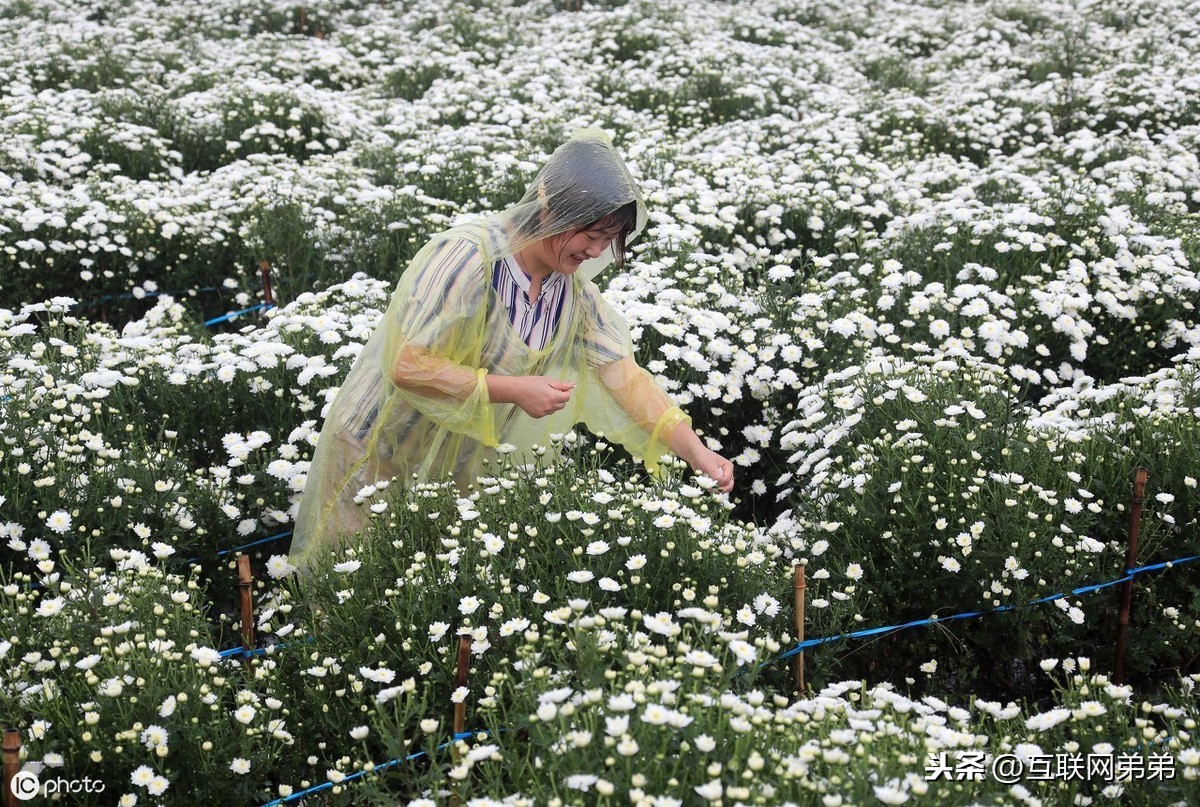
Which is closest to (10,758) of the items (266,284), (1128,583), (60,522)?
(60,522)

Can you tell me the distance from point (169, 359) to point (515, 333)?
2102mm

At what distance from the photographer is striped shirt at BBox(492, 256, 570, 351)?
3.84m

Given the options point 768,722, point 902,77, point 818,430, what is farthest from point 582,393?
point 902,77

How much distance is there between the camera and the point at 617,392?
13.5 feet

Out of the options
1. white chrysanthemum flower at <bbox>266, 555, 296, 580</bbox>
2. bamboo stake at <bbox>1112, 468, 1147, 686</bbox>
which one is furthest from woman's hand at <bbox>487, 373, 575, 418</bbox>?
bamboo stake at <bbox>1112, 468, 1147, 686</bbox>

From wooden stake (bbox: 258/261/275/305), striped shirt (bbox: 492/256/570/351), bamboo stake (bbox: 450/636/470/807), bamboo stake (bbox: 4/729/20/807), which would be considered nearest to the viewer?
bamboo stake (bbox: 4/729/20/807)

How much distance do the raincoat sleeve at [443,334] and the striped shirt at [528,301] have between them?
0.12 m

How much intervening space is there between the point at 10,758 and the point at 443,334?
1.71 meters

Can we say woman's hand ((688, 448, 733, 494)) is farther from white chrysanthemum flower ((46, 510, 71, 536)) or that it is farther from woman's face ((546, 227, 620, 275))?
white chrysanthemum flower ((46, 510, 71, 536))

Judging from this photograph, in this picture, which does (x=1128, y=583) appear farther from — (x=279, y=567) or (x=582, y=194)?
(x=279, y=567)

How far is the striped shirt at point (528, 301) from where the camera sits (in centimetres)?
384

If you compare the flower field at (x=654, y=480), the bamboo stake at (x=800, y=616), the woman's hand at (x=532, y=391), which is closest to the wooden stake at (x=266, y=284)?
the flower field at (x=654, y=480)

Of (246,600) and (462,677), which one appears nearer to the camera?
(462,677)

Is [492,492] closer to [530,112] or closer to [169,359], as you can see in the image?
[169,359]
